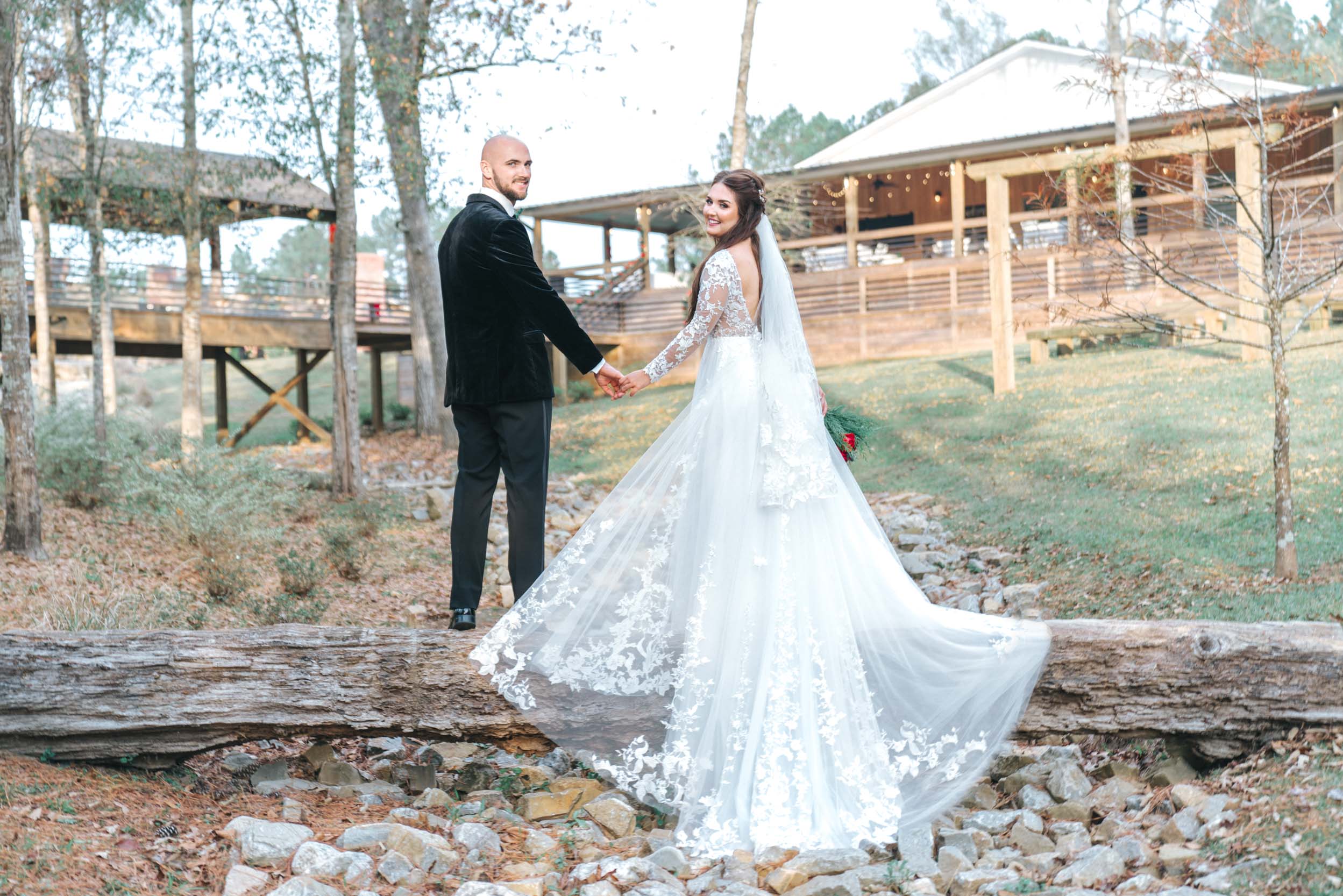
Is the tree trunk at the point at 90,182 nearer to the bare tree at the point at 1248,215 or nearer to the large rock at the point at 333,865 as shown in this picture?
the large rock at the point at 333,865

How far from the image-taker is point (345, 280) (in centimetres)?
1252

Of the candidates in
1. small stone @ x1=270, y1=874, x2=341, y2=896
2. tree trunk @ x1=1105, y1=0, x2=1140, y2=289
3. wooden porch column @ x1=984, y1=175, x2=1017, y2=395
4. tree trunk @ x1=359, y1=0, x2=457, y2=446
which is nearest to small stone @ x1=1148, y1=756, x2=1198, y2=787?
small stone @ x1=270, y1=874, x2=341, y2=896

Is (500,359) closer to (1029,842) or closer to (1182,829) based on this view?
→ (1029,842)

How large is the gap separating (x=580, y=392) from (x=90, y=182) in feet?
39.5

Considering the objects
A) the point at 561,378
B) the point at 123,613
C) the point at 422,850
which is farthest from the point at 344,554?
the point at 561,378

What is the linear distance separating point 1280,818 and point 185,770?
4.16 metres

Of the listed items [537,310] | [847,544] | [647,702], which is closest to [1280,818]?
[847,544]

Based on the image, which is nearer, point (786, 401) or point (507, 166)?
point (786, 401)

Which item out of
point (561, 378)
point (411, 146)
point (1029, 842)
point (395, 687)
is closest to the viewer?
point (1029, 842)

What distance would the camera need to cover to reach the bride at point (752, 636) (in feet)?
13.3

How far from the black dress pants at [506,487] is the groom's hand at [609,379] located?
0.90ft

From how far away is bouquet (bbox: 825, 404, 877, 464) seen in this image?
16.5 feet

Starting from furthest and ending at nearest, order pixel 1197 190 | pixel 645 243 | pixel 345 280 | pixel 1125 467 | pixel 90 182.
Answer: pixel 645 243, pixel 90 182, pixel 345 280, pixel 1125 467, pixel 1197 190

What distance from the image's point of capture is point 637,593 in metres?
4.46
